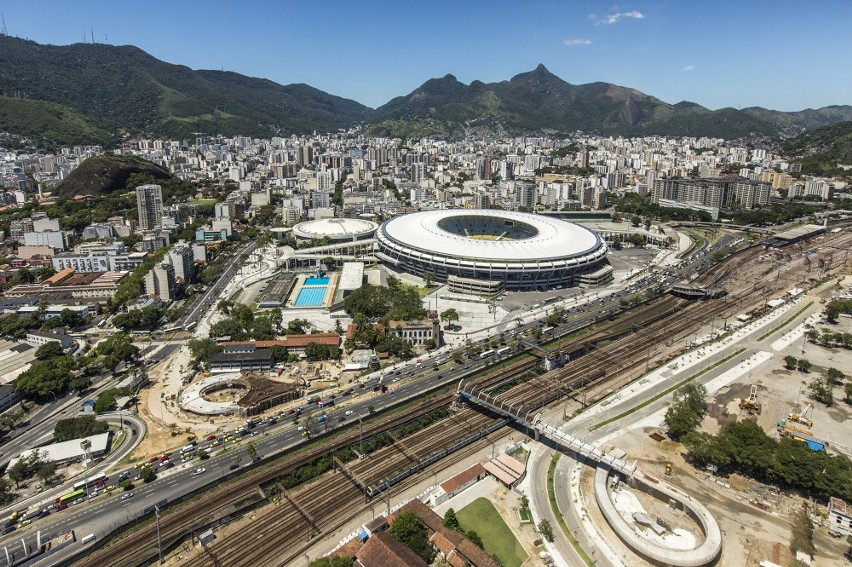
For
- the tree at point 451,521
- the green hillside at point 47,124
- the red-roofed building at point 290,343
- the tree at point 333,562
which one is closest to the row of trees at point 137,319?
the red-roofed building at point 290,343

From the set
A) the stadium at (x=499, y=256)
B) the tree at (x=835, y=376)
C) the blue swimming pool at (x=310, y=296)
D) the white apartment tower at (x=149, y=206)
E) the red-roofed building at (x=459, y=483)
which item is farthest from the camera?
the white apartment tower at (x=149, y=206)

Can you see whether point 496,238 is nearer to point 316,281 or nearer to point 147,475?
point 316,281

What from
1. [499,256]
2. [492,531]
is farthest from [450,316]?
[492,531]

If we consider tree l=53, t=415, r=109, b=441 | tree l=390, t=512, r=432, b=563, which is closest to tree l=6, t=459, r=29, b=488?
tree l=53, t=415, r=109, b=441

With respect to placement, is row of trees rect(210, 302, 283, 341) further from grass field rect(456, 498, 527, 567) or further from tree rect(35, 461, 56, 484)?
grass field rect(456, 498, 527, 567)

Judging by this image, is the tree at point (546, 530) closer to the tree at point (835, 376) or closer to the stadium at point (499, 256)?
the tree at point (835, 376)

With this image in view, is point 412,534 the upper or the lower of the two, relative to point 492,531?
upper

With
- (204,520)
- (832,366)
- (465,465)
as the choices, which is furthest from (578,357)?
(204,520)
